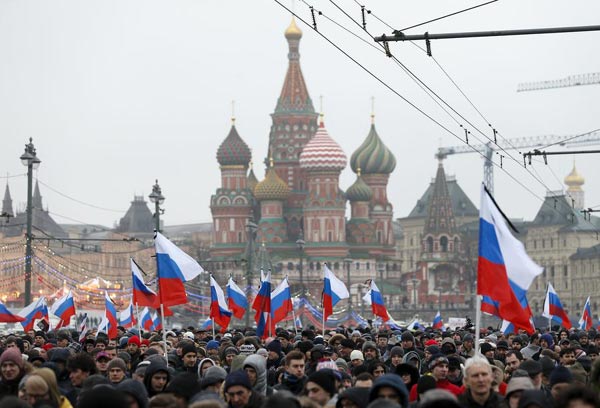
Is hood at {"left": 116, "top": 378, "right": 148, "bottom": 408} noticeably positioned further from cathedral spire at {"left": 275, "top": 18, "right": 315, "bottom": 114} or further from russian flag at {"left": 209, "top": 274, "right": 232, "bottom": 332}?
cathedral spire at {"left": 275, "top": 18, "right": 315, "bottom": 114}

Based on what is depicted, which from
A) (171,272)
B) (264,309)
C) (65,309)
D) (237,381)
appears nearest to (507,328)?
(264,309)

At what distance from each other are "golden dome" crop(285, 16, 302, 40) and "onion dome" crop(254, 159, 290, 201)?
1216 cm

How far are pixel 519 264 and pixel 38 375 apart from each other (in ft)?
10.6

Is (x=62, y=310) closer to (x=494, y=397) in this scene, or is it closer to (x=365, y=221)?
(x=494, y=397)

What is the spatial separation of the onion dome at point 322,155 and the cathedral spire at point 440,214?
17.9 m

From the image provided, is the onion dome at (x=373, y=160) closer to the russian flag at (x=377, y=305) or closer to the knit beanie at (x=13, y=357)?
the russian flag at (x=377, y=305)

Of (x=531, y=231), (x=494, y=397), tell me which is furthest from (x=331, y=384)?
(x=531, y=231)

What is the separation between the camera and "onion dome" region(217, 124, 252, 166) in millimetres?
125938

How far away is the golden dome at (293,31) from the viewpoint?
416 feet

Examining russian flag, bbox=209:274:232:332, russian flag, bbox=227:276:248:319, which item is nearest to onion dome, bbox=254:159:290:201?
russian flag, bbox=227:276:248:319

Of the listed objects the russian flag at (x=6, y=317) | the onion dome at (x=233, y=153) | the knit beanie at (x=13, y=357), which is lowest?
the knit beanie at (x=13, y=357)

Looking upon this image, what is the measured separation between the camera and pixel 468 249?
13675 cm

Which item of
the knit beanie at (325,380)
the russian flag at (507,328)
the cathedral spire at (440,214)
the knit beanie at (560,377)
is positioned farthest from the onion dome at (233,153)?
the knit beanie at (325,380)

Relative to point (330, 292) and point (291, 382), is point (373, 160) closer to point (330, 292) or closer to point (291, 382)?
point (330, 292)
